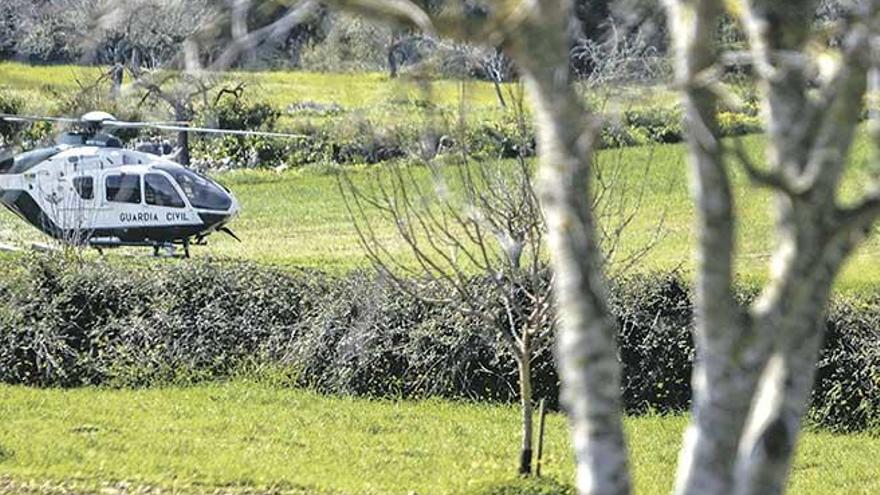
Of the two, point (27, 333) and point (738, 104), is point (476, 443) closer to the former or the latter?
point (27, 333)

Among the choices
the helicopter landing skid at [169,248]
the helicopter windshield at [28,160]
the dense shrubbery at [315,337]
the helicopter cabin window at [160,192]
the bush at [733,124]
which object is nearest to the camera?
the bush at [733,124]

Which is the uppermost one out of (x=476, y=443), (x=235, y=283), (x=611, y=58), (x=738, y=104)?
(x=611, y=58)

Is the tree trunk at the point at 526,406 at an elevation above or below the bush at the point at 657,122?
below

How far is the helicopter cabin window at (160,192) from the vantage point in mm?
27281

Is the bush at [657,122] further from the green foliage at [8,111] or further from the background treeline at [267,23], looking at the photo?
the background treeline at [267,23]

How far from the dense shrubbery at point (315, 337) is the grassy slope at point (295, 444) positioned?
1.23 feet

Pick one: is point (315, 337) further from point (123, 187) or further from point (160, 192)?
point (123, 187)

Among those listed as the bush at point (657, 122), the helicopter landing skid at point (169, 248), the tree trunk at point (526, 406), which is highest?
the bush at point (657, 122)

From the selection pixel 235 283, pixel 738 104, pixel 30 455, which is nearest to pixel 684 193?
pixel 235 283

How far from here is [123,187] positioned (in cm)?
2734

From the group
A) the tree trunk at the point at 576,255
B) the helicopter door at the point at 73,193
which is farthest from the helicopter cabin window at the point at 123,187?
the tree trunk at the point at 576,255

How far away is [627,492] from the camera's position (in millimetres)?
4754

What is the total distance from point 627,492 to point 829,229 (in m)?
0.97

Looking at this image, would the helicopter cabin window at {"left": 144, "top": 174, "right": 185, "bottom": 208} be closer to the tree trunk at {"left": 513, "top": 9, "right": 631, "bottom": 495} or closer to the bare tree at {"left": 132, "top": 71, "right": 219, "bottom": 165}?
the bare tree at {"left": 132, "top": 71, "right": 219, "bottom": 165}
